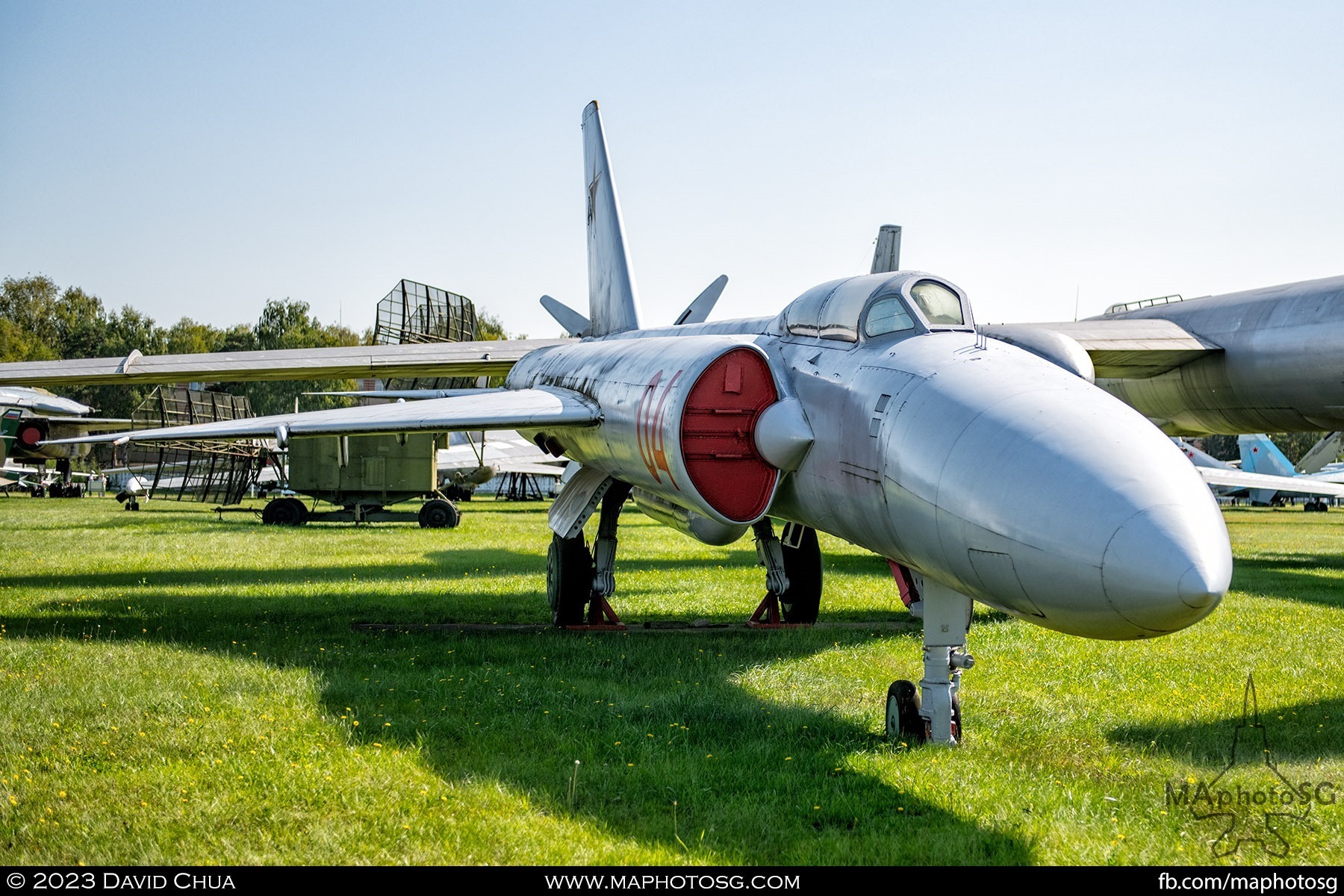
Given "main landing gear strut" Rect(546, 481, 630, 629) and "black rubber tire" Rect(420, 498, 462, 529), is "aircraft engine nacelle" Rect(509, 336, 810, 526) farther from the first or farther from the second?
"black rubber tire" Rect(420, 498, 462, 529)

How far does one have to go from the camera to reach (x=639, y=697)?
671 centimetres

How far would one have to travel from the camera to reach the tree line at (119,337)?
229 feet

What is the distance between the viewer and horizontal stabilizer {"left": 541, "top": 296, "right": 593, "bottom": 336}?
13.9 m

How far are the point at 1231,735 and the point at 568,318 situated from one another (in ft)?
31.6

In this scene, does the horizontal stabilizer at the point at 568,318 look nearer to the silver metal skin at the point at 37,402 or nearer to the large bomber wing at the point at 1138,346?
the large bomber wing at the point at 1138,346

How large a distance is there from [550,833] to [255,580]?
10052 mm

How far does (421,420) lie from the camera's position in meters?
8.80

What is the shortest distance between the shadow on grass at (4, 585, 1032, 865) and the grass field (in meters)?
0.02

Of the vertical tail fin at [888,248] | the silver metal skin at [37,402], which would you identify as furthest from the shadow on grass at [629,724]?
the silver metal skin at [37,402]

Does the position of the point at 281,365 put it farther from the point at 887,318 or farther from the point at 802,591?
the point at 887,318

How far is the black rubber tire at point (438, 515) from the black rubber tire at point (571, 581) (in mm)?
14698

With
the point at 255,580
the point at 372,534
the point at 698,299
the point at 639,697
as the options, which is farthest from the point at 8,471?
the point at 639,697

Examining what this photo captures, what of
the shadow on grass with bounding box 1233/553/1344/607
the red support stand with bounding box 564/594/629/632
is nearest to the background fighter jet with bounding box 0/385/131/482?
the red support stand with bounding box 564/594/629/632

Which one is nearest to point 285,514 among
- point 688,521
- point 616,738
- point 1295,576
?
point 688,521
